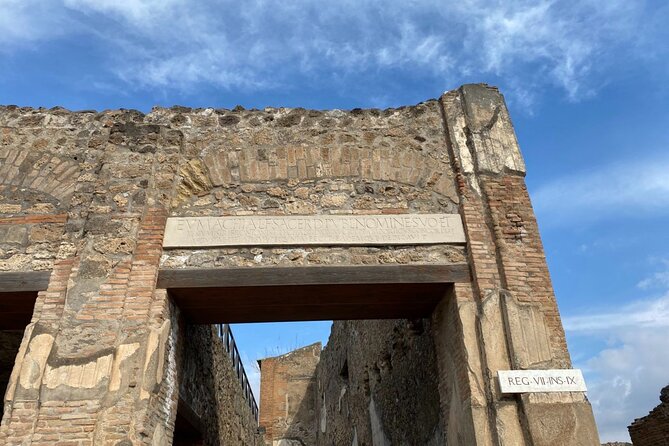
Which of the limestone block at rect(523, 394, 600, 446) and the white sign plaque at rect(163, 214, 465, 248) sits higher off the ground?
the white sign plaque at rect(163, 214, 465, 248)

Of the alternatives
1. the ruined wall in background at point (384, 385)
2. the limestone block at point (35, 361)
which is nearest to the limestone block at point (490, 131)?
the ruined wall in background at point (384, 385)

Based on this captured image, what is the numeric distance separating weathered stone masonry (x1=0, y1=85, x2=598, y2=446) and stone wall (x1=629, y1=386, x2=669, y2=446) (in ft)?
21.3

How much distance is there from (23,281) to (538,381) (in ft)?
14.9

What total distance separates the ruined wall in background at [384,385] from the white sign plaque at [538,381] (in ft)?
5.06

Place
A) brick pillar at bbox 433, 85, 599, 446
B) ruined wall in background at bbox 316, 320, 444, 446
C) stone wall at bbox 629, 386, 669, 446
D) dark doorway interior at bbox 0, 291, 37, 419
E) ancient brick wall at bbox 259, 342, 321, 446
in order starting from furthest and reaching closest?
ancient brick wall at bbox 259, 342, 321, 446 → stone wall at bbox 629, 386, 669, 446 → ruined wall in background at bbox 316, 320, 444, 446 → dark doorway interior at bbox 0, 291, 37, 419 → brick pillar at bbox 433, 85, 599, 446

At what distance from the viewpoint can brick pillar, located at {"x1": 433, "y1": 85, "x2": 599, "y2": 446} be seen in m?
4.08

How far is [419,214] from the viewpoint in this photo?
5.16m

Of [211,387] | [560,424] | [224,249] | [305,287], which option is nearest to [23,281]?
[224,249]

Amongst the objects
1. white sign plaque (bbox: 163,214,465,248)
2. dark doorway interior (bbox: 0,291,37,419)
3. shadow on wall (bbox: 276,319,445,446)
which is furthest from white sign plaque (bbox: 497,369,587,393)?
dark doorway interior (bbox: 0,291,37,419)

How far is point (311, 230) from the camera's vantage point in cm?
499

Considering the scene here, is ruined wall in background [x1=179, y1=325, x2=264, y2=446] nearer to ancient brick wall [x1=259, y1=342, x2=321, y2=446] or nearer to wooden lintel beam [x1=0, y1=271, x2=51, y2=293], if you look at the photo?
wooden lintel beam [x1=0, y1=271, x2=51, y2=293]

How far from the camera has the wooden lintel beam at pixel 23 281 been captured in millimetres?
4695

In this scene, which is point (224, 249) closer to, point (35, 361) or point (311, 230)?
point (311, 230)

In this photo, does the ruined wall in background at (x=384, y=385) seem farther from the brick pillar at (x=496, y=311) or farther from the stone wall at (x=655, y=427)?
the stone wall at (x=655, y=427)
